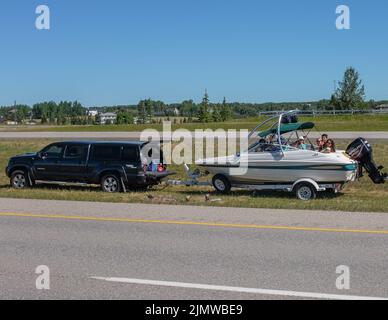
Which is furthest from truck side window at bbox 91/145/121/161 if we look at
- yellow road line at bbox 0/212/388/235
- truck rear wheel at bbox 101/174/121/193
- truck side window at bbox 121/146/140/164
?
yellow road line at bbox 0/212/388/235

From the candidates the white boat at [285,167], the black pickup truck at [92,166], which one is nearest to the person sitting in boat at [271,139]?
the white boat at [285,167]

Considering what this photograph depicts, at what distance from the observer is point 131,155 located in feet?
53.7

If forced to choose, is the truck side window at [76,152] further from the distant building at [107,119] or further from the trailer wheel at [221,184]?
the distant building at [107,119]

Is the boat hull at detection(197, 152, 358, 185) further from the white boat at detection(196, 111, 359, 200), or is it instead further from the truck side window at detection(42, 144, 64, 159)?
Result: the truck side window at detection(42, 144, 64, 159)

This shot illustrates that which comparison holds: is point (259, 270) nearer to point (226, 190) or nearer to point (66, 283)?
point (66, 283)

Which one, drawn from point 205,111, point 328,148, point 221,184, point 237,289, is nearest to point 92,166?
point 221,184

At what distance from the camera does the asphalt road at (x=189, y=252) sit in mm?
6582

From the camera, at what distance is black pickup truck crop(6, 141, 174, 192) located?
16.3 meters

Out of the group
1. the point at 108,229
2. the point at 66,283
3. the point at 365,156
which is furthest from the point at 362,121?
the point at 66,283

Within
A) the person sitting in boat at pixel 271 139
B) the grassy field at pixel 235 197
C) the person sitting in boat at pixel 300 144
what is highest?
the person sitting in boat at pixel 271 139

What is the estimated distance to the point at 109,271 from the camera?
24.0ft

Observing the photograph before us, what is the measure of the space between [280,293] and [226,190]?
30.6 ft

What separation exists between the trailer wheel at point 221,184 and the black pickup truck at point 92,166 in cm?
188

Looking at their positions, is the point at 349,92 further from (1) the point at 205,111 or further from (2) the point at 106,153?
(2) the point at 106,153
